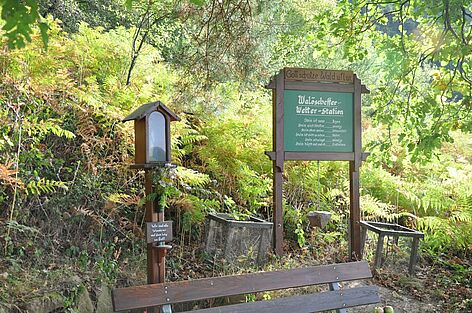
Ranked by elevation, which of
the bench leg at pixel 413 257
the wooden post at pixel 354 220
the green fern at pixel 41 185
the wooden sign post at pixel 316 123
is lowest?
the bench leg at pixel 413 257

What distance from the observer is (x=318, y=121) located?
600 cm

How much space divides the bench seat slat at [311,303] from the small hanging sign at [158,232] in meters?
0.70

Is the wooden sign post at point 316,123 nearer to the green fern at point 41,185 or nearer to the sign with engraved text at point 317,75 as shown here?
the sign with engraved text at point 317,75

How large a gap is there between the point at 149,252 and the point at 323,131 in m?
2.68

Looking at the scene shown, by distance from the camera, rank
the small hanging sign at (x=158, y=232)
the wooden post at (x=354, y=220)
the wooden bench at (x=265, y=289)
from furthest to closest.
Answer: the wooden post at (x=354, y=220) < the small hanging sign at (x=158, y=232) < the wooden bench at (x=265, y=289)

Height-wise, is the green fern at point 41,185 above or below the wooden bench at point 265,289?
above

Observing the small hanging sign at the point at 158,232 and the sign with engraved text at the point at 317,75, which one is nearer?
the small hanging sign at the point at 158,232

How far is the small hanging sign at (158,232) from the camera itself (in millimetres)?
4118

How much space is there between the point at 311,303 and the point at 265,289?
40 centimetres

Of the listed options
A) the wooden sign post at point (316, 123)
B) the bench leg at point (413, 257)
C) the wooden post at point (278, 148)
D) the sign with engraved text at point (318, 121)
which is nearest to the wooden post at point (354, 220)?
the wooden sign post at point (316, 123)

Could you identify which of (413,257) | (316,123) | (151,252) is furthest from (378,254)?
(151,252)

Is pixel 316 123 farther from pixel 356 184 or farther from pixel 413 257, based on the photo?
pixel 413 257

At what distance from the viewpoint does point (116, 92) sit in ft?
20.3

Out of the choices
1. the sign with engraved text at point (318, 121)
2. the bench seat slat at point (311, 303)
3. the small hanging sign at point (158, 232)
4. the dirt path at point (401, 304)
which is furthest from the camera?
the sign with engraved text at point (318, 121)
